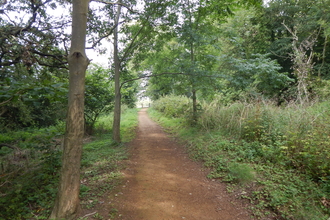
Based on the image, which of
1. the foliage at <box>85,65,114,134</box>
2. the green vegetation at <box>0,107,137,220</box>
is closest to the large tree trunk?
the green vegetation at <box>0,107,137,220</box>

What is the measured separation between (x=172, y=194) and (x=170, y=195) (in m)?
0.07

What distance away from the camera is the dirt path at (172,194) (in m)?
3.50

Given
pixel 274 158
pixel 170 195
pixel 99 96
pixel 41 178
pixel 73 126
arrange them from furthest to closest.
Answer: pixel 99 96 → pixel 274 158 → pixel 41 178 → pixel 170 195 → pixel 73 126

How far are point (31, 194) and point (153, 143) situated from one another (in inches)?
212

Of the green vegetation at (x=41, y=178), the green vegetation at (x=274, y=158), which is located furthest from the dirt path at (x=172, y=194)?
the green vegetation at (x=41, y=178)

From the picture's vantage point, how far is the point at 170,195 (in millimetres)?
4145

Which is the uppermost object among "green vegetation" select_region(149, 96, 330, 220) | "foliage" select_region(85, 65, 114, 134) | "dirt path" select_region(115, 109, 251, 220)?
"foliage" select_region(85, 65, 114, 134)

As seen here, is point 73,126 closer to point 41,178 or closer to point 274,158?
point 41,178

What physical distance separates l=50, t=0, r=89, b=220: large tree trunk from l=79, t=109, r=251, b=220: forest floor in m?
0.65

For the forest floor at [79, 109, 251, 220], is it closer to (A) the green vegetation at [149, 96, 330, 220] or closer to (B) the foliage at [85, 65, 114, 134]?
(A) the green vegetation at [149, 96, 330, 220]

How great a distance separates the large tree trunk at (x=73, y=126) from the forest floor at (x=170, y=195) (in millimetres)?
654

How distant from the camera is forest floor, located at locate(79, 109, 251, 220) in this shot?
137 inches

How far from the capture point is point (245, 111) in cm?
720

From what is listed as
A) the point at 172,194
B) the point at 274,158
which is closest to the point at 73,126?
the point at 172,194
